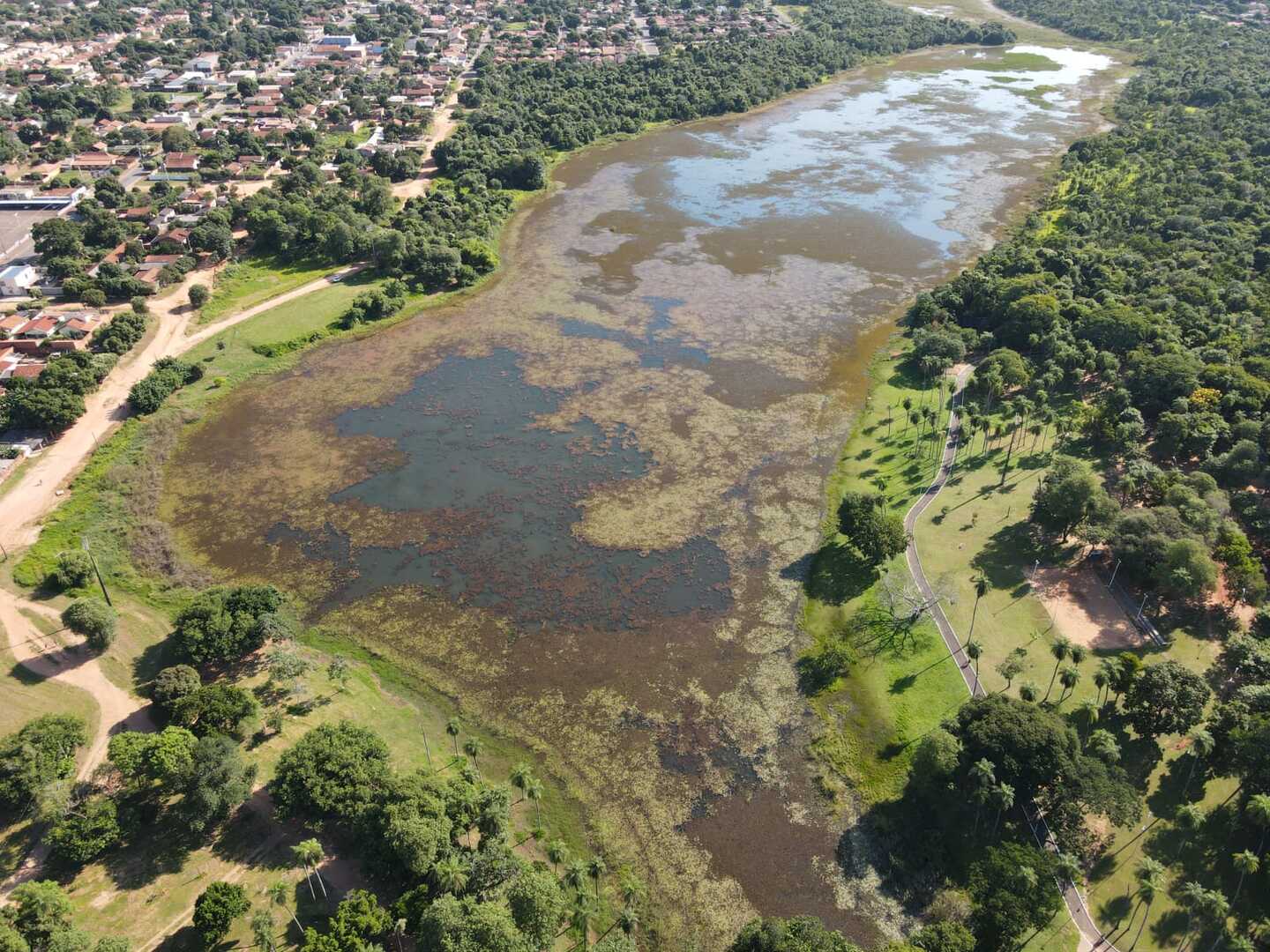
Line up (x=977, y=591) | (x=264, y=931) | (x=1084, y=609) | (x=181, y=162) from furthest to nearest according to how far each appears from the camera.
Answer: (x=181, y=162)
(x=1084, y=609)
(x=977, y=591)
(x=264, y=931)

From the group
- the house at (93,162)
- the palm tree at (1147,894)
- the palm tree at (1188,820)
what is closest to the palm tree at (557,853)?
the palm tree at (1147,894)

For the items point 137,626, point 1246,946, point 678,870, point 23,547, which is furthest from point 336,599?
point 1246,946

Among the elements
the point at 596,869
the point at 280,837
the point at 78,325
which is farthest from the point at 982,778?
the point at 78,325

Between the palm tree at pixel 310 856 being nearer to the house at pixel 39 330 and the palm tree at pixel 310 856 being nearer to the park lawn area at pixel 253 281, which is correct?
the park lawn area at pixel 253 281

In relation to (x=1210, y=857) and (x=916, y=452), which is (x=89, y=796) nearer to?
(x=1210, y=857)

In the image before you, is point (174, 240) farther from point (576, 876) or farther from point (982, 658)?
point (982, 658)
